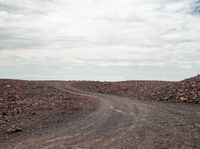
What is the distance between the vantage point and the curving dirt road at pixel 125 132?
44.3 ft

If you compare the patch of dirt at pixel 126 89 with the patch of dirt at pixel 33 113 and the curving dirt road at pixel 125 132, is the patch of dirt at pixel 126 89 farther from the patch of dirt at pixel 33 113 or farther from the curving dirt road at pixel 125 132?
the curving dirt road at pixel 125 132

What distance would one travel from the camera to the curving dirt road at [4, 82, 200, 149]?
13500 millimetres

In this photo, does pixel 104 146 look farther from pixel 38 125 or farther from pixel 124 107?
pixel 124 107

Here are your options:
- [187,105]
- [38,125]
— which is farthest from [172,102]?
[38,125]

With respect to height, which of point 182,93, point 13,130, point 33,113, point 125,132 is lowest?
point 13,130

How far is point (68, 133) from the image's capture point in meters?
16.0

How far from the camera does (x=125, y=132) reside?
15766mm

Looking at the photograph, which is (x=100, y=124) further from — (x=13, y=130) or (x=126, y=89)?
(x=126, y=89)

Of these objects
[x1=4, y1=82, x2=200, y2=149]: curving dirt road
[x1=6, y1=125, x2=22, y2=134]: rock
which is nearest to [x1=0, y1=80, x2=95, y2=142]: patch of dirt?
[x1=6, y1=125, x2=22, y2=134]: rock

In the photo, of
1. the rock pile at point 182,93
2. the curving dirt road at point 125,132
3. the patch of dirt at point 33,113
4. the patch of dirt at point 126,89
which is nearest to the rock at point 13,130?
the patch of dirt at point 33,113

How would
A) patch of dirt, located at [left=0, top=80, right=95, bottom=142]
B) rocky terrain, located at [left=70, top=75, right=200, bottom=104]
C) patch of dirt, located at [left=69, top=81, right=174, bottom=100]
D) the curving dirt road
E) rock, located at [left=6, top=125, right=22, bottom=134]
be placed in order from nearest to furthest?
the curving dirt road
rock, located at [left=6, top=125, right=22, bottom=134]
patch of dirt, located at [left=0, top=80, right=95, bottom=142]
rocky terrain, located at [left=70, top=75, right=200, bottom=104]
patch of dirt, located at [left=69, top=81, right=174, bottom=100]

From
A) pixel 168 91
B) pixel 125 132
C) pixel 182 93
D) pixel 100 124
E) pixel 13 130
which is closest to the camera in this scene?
pixel 125 132

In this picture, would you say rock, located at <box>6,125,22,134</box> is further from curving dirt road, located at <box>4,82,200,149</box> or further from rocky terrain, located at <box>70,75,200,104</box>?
rocky terrain, located at <box>70,75,200,104</box>

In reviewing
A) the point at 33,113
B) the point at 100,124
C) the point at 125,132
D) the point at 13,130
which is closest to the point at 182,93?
the point at 33,113
